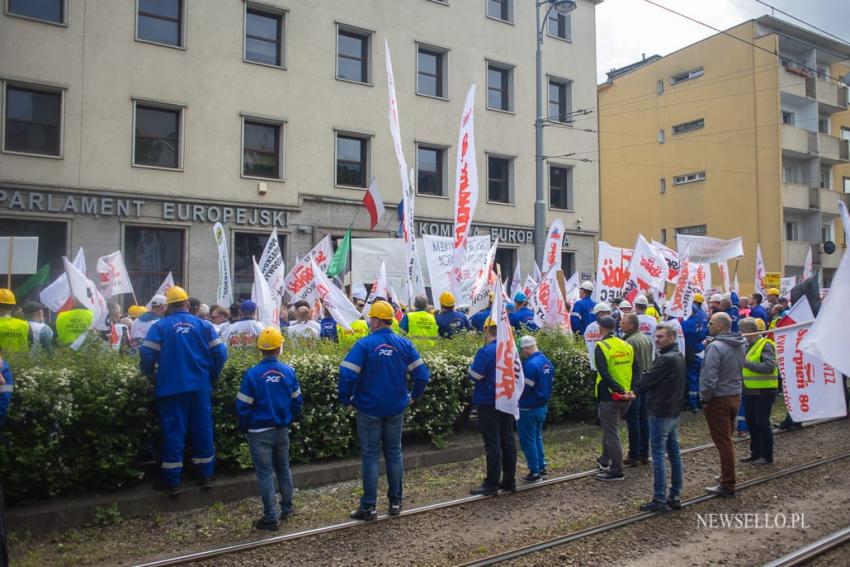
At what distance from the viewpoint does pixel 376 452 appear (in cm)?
679

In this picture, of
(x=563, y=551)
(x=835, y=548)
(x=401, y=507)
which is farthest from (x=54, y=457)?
(x=835, y=548)

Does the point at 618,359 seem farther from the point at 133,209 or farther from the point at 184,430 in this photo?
the point at 133,209

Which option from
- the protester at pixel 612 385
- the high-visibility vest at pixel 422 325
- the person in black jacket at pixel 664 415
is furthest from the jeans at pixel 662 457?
the high-visibility vest at pixel 422 325

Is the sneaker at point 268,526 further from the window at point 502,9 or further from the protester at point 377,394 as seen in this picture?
the window at point 502,9

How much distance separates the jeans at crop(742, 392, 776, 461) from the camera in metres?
8.91

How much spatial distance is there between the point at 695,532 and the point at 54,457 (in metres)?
6.02

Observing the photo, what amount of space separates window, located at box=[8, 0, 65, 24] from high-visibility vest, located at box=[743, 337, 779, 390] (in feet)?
60.9

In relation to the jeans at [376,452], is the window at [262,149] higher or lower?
higher

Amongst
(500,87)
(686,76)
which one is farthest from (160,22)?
(686,76)

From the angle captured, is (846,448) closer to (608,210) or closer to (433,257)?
(433,257)

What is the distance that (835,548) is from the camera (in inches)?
237

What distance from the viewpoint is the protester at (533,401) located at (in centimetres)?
792

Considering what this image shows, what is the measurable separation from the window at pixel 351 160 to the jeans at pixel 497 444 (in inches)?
652

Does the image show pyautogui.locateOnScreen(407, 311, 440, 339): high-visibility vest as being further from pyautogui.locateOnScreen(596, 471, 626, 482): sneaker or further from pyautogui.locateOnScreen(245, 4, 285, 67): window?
pyautogui.locateOnScreen(245, 4, 285, 67): window
